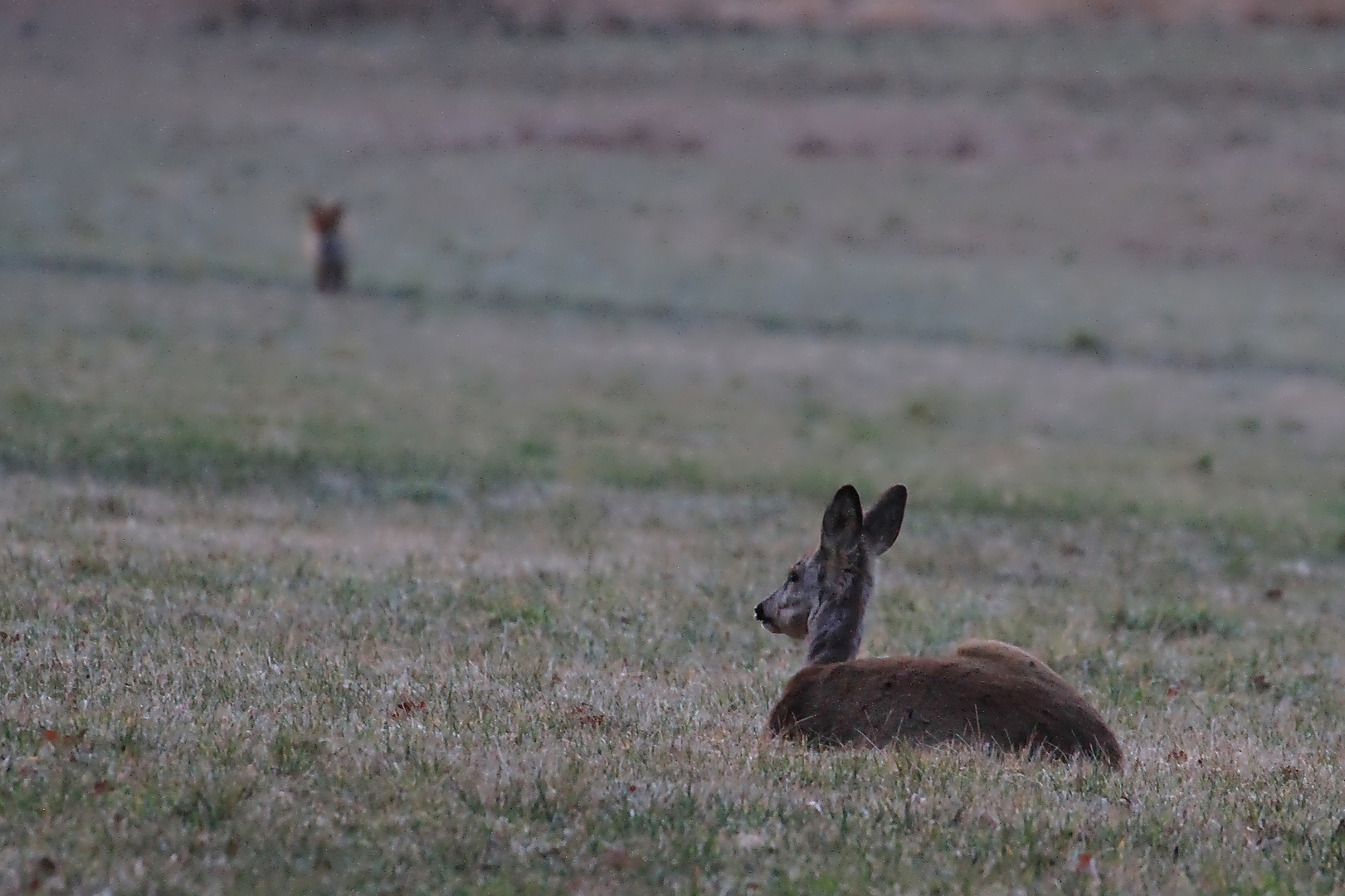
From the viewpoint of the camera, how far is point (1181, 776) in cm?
820

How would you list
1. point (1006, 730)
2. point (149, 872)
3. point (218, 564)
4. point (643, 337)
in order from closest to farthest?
point (149, 872)
point (1006, 730)
point (218, 564)
point (643, 337)

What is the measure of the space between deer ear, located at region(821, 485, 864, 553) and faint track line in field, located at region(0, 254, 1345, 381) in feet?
75.4

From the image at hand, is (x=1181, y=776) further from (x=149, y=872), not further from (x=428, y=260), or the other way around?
(x=428, y=260)

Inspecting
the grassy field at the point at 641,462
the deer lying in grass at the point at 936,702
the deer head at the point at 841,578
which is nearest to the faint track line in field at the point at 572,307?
the grassy field at the point at 641,462

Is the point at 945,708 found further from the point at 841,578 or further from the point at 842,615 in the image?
the point at 841,578

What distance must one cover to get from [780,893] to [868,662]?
267 cm

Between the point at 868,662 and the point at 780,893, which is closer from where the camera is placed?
the point at 780,893

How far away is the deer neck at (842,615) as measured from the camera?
9.05 m

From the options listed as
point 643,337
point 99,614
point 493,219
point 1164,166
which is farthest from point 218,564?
point 1164,166

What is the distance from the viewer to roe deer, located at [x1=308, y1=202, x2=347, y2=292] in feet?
114

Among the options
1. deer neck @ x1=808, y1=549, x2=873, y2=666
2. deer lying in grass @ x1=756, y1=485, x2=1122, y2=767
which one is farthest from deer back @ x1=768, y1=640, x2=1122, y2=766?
deer neck @ x1=808, y1=549, x2=873, y2=666

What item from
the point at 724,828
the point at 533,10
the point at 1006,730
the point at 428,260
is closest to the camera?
the point at 724,828

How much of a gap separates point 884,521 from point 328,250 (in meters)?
27.3

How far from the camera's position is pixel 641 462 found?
785 inches
